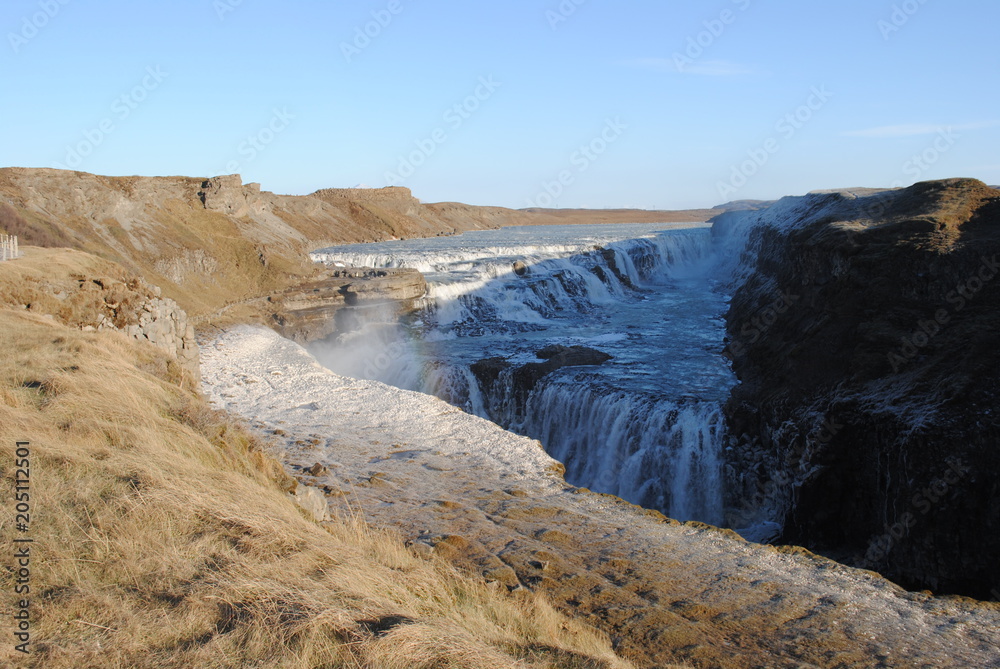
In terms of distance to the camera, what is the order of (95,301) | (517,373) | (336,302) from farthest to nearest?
1. (336,302)
2. (517,373)
3. (95,301)

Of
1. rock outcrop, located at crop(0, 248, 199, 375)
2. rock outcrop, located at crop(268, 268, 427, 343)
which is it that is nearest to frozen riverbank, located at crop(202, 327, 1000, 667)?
rock outcrop, located at crop(0, 248, 199, 375)

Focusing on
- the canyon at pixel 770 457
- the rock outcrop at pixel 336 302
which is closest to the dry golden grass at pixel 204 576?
the canyon at pixel 770 457

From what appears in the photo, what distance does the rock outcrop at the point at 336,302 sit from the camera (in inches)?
883

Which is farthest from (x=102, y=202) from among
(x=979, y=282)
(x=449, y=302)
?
(x=979, y=282)

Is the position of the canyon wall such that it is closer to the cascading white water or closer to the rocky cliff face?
the cascading white water

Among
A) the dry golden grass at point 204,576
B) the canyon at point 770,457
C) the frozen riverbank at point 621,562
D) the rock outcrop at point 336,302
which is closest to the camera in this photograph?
the dry golden grass at point 204,576

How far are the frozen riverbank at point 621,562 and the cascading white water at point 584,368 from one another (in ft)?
14.5

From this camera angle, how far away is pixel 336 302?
78.3 feet

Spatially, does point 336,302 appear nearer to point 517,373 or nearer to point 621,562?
point 517,373

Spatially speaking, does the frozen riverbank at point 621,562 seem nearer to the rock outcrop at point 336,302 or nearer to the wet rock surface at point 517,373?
the wet rock surface at point 517,373

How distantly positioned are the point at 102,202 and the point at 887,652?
94.6 ft

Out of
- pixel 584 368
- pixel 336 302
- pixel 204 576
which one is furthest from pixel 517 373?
pixel 204 576

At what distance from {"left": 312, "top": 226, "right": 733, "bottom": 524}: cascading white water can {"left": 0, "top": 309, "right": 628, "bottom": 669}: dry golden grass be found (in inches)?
337

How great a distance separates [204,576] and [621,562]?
350cm
